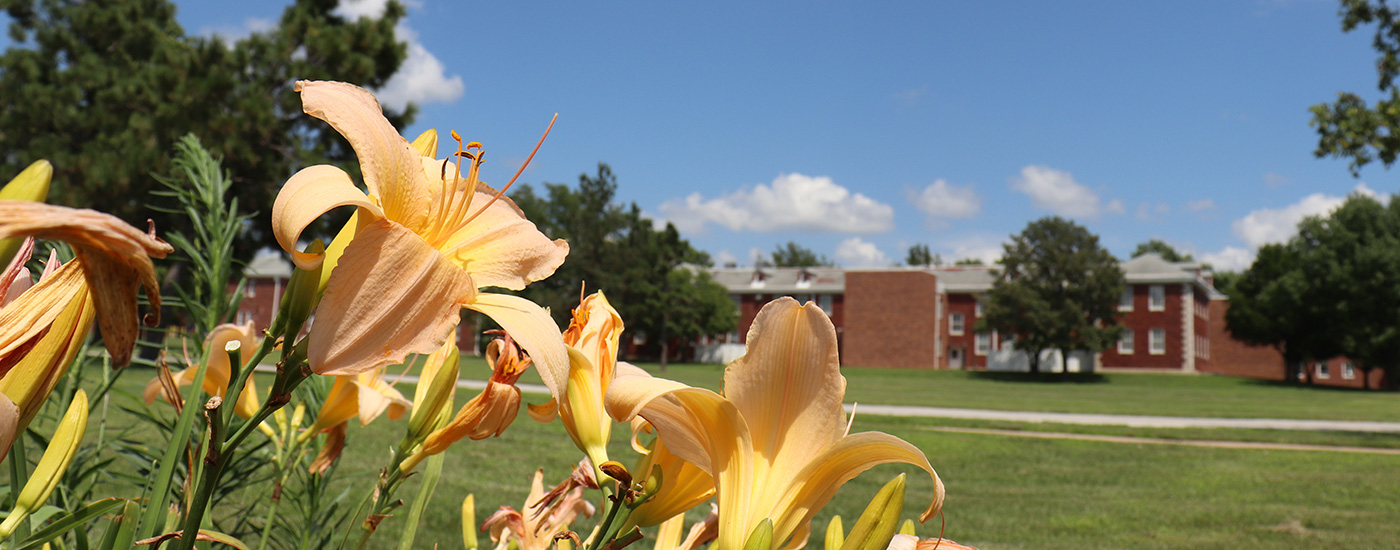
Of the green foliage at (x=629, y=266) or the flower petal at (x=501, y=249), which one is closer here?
the flower petal at (x=501, y=249)

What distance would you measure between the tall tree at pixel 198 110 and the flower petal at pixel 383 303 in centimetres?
1354

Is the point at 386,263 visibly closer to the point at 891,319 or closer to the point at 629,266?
the point at 629,266

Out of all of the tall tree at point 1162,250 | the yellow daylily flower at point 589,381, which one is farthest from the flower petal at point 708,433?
the tall tree at point 1162,250

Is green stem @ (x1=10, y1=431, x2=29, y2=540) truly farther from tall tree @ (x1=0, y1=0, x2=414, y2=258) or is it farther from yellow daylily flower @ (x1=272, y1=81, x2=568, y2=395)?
tall tree @ (x1=0, y1=0, x2=414, y2=258)

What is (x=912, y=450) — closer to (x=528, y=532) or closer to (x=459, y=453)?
(x=528, y=532)

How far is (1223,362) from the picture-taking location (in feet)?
156

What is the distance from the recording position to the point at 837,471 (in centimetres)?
62

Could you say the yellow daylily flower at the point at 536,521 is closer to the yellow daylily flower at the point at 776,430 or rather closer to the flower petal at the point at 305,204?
the yellow daylily flower at the point at 776,430

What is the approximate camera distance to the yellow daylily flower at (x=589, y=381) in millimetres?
708

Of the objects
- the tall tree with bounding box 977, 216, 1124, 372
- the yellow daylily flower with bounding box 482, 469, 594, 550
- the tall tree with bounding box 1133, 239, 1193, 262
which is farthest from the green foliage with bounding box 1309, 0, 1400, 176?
the tall tree with bounding box 1133, 239, 1193, 262

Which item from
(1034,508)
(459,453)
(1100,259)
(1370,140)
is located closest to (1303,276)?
(1100,259)

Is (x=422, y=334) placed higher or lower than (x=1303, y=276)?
lower

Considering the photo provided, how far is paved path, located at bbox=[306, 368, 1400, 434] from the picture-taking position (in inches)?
568

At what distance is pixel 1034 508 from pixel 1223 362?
4894 centimetres
